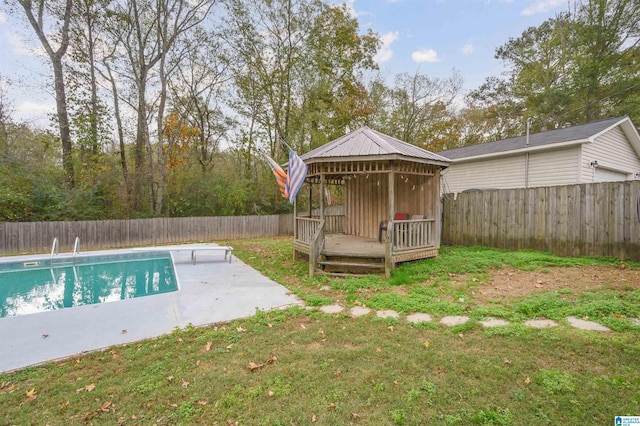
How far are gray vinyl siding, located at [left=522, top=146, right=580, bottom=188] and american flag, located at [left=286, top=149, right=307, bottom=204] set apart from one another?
9.81 m

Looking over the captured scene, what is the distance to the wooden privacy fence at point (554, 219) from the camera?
6562 millimetres

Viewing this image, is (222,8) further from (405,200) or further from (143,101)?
(405,200)

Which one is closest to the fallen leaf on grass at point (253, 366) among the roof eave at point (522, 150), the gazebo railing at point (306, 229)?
the gazebo railing at point (306, 229)

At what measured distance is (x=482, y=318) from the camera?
13.3 feet

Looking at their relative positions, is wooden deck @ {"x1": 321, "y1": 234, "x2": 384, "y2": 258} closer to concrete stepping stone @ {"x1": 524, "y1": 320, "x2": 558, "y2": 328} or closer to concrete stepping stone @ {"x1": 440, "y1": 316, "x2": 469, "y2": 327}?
concrete stepping stone @ {"x1": 440, "y1": 316, "x2": 469, "y2": 327}

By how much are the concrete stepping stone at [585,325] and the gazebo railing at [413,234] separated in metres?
3.54

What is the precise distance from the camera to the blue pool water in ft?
19.6

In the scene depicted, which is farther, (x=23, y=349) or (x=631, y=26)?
(x=631, y=26)

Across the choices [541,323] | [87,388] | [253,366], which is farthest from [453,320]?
[87,388]

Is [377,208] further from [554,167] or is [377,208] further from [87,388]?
[87,388]

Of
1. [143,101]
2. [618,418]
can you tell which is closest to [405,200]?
[618,418]

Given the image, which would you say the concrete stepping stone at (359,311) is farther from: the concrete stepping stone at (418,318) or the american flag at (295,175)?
the american flag at (295,175)

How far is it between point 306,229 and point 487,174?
30.8 feet

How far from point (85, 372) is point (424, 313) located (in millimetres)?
4306
